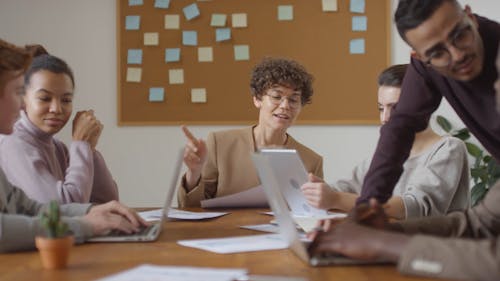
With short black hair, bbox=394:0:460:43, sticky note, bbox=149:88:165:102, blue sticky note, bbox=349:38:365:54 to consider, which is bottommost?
sticky note, bbox=149:88:165:102

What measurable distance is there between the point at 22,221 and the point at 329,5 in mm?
2684

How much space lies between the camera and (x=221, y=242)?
1.35 meters

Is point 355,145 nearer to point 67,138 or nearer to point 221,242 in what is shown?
point 67,138

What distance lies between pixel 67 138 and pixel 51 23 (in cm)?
76

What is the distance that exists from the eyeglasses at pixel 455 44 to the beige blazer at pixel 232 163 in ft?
4.12

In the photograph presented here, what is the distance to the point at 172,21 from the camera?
359cm

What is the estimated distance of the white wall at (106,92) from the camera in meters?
3.62

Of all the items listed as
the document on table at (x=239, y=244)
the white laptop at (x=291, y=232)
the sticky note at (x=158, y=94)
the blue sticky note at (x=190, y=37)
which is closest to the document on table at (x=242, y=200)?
the document on table at (x=239, y=244)

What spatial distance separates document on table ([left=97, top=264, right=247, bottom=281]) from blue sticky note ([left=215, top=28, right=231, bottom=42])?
2.66 meters

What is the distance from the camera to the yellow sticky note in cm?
360

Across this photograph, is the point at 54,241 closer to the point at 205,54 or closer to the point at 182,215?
the point at 182,215

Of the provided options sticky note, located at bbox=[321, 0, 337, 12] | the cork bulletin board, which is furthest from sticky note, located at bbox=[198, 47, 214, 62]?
sticky note, located at bbox=[321, 0, 337, 12]

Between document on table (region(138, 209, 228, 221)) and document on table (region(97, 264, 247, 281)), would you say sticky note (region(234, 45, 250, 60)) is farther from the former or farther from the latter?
document on table (region(97, 264, 247, 281))

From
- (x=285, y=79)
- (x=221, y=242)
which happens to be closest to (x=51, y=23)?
(x=285, y=79)
